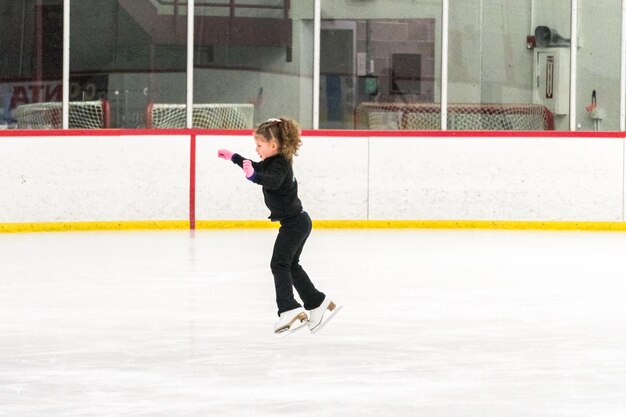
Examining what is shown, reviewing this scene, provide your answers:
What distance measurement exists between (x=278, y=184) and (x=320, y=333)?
2.69 ft

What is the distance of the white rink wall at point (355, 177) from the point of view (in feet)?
41.9

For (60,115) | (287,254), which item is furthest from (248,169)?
(60,115)

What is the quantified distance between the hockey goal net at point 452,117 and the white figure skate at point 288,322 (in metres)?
7.40

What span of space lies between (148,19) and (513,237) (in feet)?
13.0

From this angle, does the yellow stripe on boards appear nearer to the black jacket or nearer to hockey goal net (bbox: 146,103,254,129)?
hockey goal net (bbox: 146,103,254,129)

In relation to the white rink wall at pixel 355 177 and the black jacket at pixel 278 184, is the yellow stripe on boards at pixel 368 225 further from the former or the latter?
A: the black jacket at pixel 278 184

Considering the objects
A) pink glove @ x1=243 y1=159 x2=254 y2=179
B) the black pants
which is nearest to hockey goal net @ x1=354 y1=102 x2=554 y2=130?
the black pants

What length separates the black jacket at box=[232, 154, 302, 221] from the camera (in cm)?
641

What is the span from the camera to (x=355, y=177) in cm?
1335

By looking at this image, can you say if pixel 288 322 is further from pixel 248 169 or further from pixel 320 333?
pixel 248 169

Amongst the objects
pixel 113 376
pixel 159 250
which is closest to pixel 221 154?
pixel 113 376

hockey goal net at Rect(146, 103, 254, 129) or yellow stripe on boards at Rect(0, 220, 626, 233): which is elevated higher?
hockey goal net at Rect(146, 103, 254, 129)

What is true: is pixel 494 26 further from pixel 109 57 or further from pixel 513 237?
pixel 109 57

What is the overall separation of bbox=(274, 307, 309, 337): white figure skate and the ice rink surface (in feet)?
0.22
